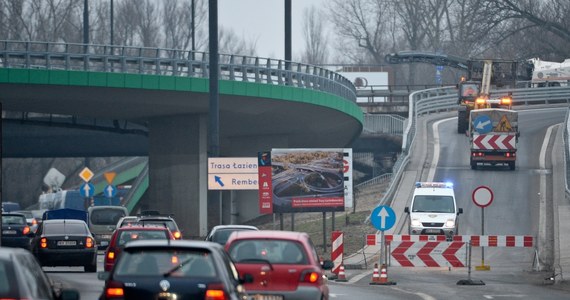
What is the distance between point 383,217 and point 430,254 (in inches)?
67.1

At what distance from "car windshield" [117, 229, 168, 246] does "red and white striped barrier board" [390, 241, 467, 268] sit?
628 centimetres

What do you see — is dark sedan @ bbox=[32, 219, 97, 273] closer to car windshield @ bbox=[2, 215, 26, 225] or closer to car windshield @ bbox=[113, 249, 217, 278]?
car windshield @ bbox=[2, 215, 26, 225]

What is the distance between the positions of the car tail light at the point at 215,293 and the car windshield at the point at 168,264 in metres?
0.18

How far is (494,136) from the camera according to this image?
57.7m

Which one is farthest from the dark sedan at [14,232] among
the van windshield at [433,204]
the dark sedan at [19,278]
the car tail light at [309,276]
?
the dark sedan at [19,278]

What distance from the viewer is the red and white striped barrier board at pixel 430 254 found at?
105 feet

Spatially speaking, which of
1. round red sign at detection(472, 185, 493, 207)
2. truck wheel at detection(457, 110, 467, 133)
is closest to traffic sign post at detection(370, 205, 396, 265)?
round red sign at detection(472, 185, 493, 207)

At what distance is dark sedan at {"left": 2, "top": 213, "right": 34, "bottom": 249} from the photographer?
42.7 meters

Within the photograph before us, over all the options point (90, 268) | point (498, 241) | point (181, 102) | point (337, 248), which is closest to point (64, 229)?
point (90, 268)

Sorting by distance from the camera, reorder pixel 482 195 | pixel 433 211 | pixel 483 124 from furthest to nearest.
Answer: pixel 483 124
pixel 433 211
pixel 482 195

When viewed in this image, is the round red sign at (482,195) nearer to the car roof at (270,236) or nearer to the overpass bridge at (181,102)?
the car roof at (270,236)

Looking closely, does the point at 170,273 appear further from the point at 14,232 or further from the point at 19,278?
the point at 14,232

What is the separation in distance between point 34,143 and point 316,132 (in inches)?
614

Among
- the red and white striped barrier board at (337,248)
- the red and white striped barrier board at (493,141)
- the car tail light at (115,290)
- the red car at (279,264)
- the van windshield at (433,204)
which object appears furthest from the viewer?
the red and white striped barrier board at (493,141)
